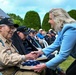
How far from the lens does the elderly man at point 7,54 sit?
536cm

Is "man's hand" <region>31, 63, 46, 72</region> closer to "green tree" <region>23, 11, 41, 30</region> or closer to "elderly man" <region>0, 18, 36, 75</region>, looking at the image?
"elderly man" <region>0, 18, 36, 75</region>

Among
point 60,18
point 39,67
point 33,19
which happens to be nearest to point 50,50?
point 39,67

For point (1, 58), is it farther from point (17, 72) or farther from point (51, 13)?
point (51, 13)

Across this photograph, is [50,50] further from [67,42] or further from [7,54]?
[67,42]

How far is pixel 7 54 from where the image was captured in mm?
5398

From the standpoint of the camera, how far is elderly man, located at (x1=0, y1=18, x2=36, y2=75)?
211 inches

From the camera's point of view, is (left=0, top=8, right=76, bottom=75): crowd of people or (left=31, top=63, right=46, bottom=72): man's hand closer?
(left=0, top=8, right=76, bottom=75): crowd of people

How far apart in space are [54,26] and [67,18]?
225mm

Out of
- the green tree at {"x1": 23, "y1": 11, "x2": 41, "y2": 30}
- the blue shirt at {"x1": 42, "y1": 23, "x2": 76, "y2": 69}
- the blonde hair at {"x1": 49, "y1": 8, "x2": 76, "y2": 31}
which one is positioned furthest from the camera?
the green tree at {"x1": 23, "y1": 11, "x2": 41, "y2": 30}

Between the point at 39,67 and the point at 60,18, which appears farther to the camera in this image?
the point at 39,67

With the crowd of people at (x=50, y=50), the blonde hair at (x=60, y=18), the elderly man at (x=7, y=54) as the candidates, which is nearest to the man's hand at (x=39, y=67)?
the crowd of people at (x=50, y=50)

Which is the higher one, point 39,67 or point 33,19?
point 39,67

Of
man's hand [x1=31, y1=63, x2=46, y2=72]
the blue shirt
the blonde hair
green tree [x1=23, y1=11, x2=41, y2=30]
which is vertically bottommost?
A: green tree [x1=23, y1=11, x2=41, y2=30]

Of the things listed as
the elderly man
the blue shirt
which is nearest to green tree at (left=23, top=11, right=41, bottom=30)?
the elderly man
